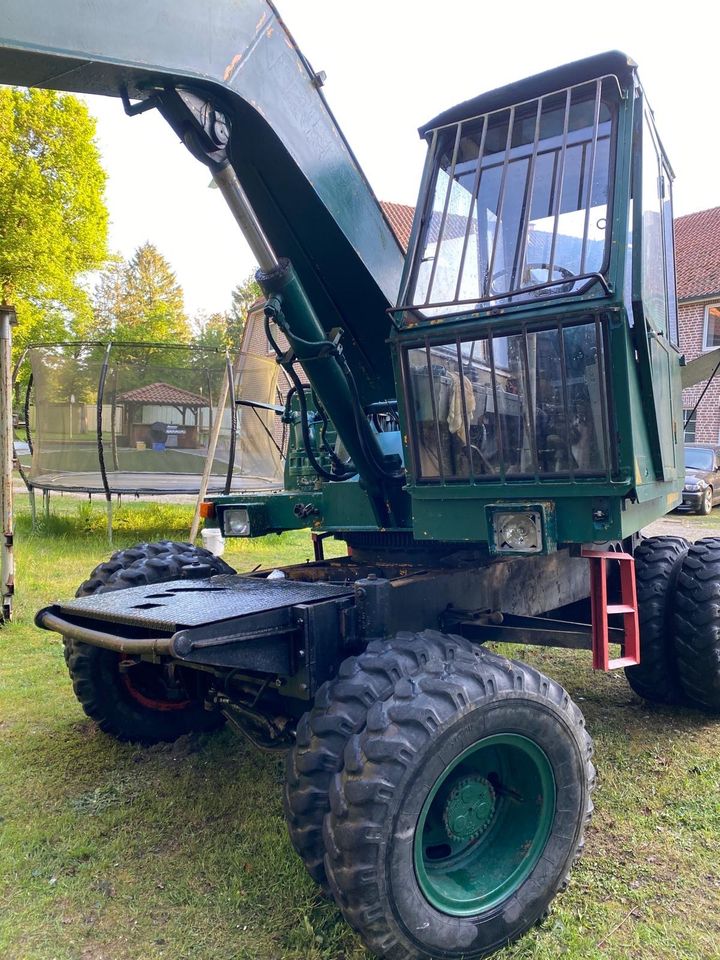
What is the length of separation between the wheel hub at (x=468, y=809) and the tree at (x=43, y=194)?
13447 mm

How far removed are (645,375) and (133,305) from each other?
4694 centimetres

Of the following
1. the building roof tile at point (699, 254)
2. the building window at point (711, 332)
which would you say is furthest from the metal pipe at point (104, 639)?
the building window at point (711, 332)

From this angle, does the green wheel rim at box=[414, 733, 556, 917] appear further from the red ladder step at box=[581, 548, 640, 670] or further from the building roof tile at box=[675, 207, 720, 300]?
the building roof tile at box=[675, 207, 720, 300]

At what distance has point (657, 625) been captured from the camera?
4672mm

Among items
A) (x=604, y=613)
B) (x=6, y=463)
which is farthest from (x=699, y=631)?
(x=6, y=463)

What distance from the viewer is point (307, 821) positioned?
104 inches

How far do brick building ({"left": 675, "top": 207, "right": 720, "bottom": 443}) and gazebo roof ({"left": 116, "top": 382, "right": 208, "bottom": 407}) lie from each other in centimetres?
1562

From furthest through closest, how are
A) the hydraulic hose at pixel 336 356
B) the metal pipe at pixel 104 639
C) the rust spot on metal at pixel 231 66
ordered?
the hydraulic hose at pixel 336 356 → the rust spot on metal at pixel 231 66 → the metal pipe at pixel 104 639

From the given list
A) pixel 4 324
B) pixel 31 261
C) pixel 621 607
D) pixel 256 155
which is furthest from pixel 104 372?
pixel 621 607

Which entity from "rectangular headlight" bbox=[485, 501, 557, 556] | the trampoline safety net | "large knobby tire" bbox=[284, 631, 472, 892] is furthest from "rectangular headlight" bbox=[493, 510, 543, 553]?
the trampoline safety net

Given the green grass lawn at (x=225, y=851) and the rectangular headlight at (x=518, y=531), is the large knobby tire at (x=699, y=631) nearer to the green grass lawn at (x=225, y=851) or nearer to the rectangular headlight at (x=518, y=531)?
the green grass lawn at (x=225, y=851)

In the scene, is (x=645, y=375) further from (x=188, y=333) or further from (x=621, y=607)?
(x=188, y=333)

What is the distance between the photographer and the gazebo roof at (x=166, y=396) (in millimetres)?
12250

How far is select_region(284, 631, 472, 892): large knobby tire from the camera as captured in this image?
2635 millimetres
